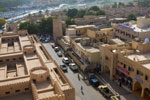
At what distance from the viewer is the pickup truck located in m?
32.5

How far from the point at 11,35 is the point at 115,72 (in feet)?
105

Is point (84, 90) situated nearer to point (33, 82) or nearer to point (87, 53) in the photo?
point (87, 53)

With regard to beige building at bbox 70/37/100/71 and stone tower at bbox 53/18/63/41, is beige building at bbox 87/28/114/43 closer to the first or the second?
beige building at bbox 70/37/100/71

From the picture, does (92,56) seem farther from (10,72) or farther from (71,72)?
(10,72)

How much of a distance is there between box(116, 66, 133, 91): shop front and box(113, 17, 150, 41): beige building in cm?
1607

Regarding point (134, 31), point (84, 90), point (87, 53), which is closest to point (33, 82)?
point (84, 90)

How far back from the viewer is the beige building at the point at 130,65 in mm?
32500

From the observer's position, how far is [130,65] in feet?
114

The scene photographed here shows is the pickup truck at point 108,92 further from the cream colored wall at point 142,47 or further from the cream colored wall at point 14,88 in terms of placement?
the cream colored wall at point 14,88

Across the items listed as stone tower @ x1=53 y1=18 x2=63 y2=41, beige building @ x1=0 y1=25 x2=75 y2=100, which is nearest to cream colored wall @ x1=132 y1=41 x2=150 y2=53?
beige building @ x1=0 y1=25 x2=75 y2=100

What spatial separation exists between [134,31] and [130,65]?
1935cm

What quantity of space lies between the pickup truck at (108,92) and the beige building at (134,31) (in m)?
21.7

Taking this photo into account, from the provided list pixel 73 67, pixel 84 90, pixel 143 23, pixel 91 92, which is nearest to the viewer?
pixel 91 92

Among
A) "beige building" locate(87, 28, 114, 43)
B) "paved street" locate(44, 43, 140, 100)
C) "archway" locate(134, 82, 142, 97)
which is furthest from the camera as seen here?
"beige building" locate(87, 28, 114, 43)
